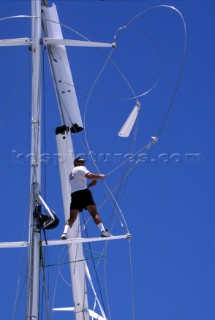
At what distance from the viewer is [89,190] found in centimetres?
1792

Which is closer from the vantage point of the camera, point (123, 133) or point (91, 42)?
point (123, 133)

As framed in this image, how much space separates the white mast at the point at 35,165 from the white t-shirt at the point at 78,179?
922mm

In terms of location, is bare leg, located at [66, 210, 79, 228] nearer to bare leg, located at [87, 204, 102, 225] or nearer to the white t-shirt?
bare leg, located at [87, 204, 102, 225]

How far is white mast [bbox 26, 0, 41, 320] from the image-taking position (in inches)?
636

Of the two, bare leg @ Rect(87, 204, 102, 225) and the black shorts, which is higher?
the black shorts

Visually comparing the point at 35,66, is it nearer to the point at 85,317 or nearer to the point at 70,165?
the point at 70,165

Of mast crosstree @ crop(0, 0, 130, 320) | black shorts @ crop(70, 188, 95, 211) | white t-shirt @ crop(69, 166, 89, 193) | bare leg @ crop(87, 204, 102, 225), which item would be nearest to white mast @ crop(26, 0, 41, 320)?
mast crosstree @ crop(0, 0, 130, 320)

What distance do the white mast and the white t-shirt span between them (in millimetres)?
922

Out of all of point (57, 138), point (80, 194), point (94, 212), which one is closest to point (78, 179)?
point (80, 194)

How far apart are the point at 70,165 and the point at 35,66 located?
3.06 m

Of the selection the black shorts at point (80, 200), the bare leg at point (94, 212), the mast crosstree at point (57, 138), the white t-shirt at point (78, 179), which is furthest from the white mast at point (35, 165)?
the bare leg at point (94, 212)

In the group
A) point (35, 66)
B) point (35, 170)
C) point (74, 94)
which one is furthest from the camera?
point (74, 94)

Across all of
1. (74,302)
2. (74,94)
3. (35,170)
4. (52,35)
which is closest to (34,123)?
(35,170)

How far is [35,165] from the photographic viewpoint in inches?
688
